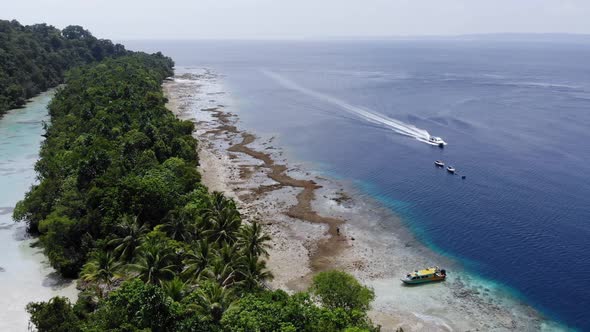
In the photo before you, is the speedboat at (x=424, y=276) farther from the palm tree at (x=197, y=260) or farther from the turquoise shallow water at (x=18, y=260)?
the turquoise shallow water at (x=18, y=260)

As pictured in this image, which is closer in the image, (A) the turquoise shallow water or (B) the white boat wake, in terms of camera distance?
(A) the turquoise shallow water

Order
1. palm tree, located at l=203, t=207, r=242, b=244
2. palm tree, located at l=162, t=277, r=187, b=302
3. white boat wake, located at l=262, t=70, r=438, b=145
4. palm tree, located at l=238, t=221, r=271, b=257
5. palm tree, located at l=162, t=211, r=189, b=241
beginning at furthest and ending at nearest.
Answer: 1. white boat wake, located at l=262, t=70, r=438, b=145
2. palm tree, located at l=162, t=211, r=189, b=241
3. palm tree, located at l=203, t=207, r=242, b=244
4. palm tree, located at l=238, t=221, r=271, b=257
5. palm tree, located at l=162, t=277, r=187, b=302

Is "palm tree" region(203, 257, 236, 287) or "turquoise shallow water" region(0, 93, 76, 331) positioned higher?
"palm tree" region(203, 257, 236, 287)

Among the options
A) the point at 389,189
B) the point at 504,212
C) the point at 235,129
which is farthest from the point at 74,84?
the point at 504,212

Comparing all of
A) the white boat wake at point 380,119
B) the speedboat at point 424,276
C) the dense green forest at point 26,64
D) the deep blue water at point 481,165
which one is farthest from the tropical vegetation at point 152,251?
the dense green forest at point 26,64

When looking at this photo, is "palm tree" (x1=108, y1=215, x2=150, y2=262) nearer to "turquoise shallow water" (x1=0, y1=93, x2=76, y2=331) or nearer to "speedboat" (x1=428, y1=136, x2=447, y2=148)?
"turquoise shallow water" (x1=0, y1=93, x2=76, y2=331)

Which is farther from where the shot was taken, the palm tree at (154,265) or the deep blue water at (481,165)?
the deep blue water at (481,165)

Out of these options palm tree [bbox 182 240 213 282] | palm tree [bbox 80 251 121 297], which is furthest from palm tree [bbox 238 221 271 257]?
palm tree [bbox 80 251 121 297]
